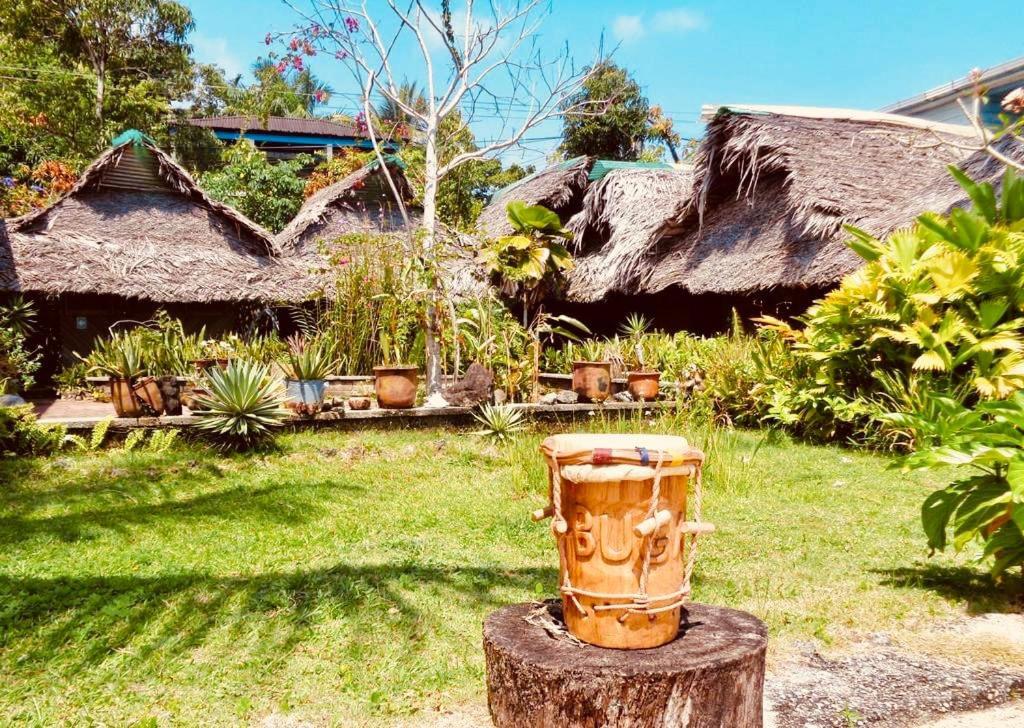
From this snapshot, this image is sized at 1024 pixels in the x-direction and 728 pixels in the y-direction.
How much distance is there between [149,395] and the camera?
730 centimetres

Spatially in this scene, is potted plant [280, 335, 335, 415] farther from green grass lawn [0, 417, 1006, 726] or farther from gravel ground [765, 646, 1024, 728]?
gravel ground [765, 646, 1024, 728]

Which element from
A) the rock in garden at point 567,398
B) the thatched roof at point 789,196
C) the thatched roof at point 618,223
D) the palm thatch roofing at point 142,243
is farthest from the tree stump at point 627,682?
the palm thatch roofing at point 142,243

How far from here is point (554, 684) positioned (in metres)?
2.05

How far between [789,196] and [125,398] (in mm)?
8627

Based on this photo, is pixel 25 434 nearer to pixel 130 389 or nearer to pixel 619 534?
pixel 130 389

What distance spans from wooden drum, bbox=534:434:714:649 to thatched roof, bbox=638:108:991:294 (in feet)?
27.8

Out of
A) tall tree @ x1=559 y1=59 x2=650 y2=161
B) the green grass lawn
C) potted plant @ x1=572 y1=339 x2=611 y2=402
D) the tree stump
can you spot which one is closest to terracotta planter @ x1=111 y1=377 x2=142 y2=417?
the green grass lawn

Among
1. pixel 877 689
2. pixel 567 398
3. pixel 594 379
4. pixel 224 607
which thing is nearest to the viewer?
pixel 877 689

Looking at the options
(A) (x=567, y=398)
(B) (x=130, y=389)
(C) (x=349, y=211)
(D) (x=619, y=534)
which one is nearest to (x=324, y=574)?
(D) (x=619, y=534)

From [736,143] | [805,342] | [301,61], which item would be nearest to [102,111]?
[301,61]

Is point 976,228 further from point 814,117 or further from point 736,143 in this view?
point 814,117

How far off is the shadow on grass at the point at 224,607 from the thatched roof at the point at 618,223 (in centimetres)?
1009

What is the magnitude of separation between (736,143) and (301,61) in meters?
6.31

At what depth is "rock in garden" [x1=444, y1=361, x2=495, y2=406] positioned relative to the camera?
28.8 ft
